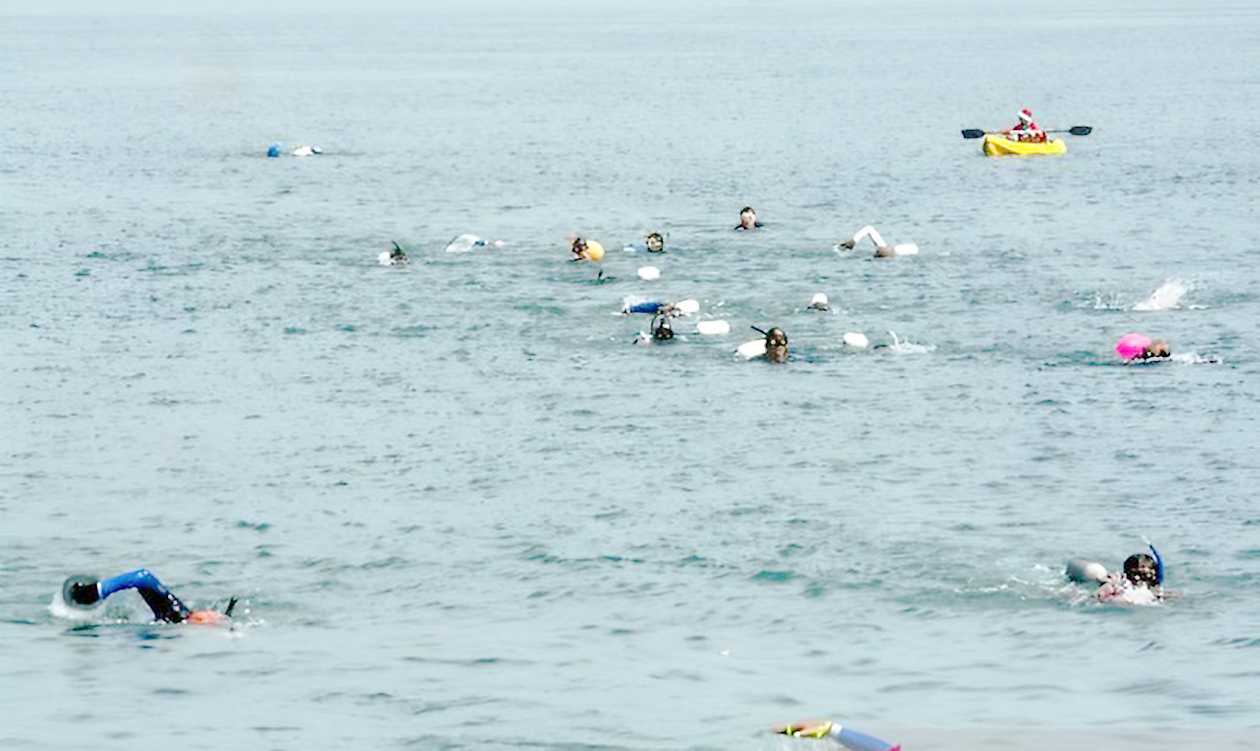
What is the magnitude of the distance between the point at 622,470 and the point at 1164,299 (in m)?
20.5

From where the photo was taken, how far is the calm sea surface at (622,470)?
25.3m

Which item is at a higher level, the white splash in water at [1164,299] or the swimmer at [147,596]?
the white splash in water at [1164,299]

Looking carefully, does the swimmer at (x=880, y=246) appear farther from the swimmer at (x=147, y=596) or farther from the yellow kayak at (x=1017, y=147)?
the swimmer at (x=147, y=596)

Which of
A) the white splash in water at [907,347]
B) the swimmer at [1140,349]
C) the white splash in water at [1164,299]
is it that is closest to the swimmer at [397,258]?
the white splash in water at [907,347]

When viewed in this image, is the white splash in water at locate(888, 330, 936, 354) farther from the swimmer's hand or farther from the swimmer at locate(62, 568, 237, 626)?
the swimmer's hand

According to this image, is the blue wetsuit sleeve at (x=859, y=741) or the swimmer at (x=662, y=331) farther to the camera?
the swimmer at (x=662, y=331)

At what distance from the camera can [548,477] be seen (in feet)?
120

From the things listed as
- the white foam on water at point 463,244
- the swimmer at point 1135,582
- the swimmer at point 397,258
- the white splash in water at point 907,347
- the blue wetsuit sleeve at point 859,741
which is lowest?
the blue wetsuit sleeve at point 859,741

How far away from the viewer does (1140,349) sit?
44.9 meters

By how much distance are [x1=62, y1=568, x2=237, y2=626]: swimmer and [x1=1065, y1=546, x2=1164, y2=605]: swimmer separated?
11.7 meters

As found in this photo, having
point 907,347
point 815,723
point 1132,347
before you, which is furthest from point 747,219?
point 815,723

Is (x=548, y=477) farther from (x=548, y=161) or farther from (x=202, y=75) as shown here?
(x=202, y=75)

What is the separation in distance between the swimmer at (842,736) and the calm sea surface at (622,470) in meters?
1.49

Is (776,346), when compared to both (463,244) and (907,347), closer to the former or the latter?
(907,347)
